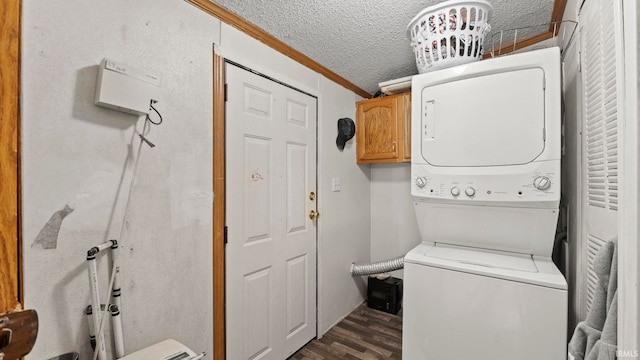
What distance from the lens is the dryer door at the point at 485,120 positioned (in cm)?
135

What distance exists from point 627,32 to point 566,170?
1.36 m

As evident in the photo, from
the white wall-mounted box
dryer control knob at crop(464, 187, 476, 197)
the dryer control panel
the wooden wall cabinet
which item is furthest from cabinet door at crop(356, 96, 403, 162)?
the white wall-mounted box

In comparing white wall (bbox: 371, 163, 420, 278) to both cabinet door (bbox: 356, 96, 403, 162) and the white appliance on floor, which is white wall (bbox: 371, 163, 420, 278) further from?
the white appliance on floor

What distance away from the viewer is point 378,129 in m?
2.45

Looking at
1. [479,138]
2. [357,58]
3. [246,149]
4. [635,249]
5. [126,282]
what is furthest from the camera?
[357,58]

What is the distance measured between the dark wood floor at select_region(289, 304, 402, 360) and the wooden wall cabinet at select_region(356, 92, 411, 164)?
1.48 meters

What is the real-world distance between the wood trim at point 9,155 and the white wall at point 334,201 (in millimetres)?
1125

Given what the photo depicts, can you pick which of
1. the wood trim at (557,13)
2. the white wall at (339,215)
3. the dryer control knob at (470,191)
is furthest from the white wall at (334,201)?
the wood trim at (557,13)

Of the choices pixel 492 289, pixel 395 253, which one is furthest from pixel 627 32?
pixel 395 253

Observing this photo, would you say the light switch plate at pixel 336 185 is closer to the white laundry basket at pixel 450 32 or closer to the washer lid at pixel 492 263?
the washer lid at pixel 492 263

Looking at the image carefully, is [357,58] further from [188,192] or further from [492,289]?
[492,289]

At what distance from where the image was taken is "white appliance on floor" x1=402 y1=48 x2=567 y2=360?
125cm

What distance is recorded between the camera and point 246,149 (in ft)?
5.29

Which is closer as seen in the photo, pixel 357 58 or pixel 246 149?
pixel 246 149
